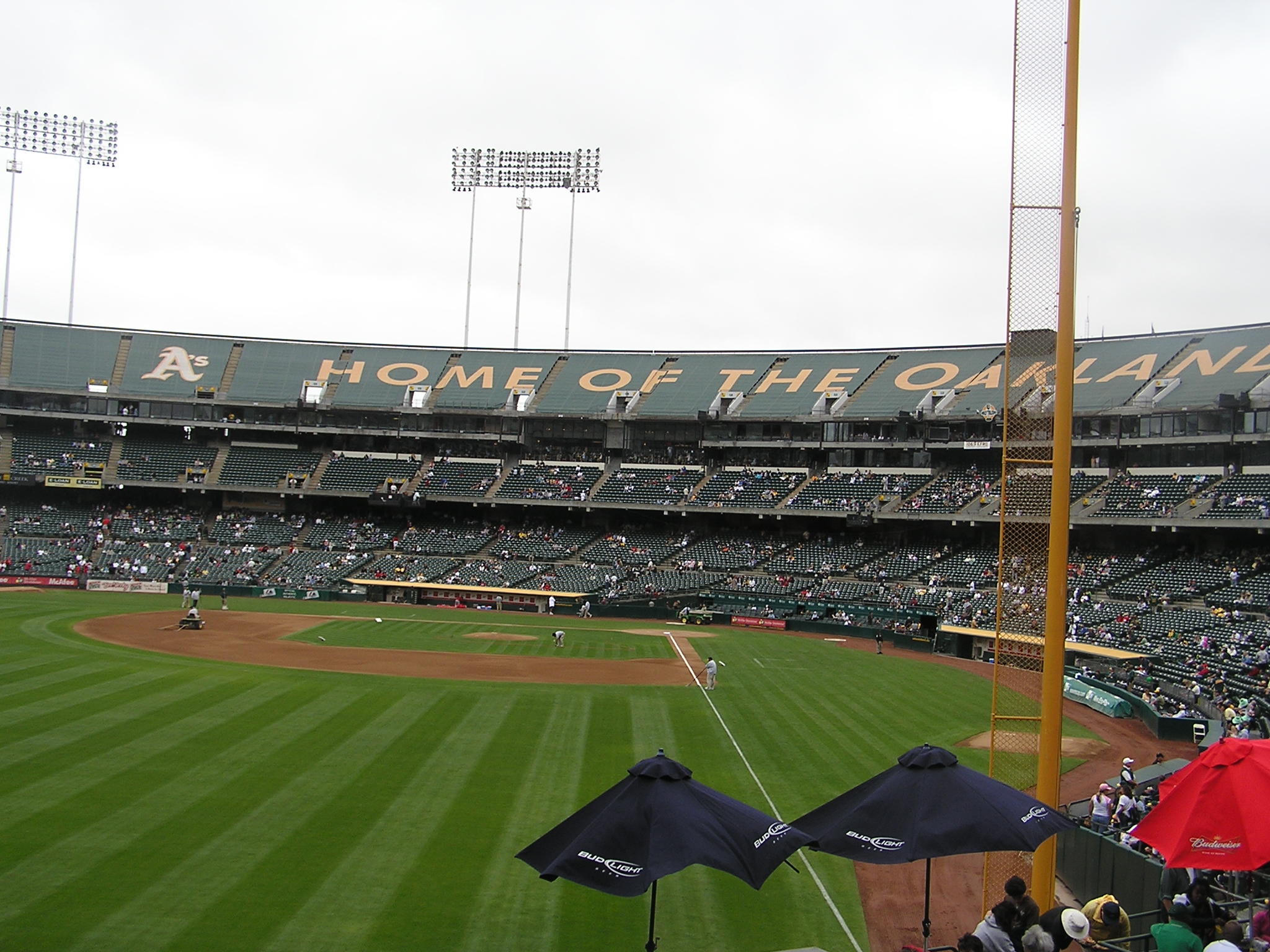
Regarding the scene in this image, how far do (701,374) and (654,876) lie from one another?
68.7 metres

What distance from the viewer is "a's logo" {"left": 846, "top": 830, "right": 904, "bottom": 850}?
8609 millimetres

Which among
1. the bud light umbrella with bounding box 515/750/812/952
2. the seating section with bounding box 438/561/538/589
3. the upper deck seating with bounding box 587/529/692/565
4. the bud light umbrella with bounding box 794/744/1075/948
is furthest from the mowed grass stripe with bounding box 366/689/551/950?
the upper deck seating with bounding box 587/529/692/565

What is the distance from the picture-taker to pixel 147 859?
13430 millimetres

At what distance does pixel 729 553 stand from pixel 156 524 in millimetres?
41177

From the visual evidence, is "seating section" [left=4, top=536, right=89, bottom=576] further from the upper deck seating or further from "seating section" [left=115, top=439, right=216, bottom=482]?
the upper deck seating

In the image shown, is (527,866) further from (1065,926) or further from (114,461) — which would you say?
(114,461)

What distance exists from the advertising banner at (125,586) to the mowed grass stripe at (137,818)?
39.4 m

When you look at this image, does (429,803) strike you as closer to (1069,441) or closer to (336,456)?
(1069,441)

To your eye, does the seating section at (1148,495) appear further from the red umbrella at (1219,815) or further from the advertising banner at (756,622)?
the red umbrella at (1219,815)

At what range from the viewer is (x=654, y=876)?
7.64 meters

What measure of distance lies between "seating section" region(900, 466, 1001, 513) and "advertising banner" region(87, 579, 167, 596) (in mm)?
47043

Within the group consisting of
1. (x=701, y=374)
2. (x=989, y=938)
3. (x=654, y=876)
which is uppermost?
(x=701, y=374)

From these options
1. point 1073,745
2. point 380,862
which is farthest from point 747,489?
point 380,862

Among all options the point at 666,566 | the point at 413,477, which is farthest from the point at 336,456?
the point at 666,566
